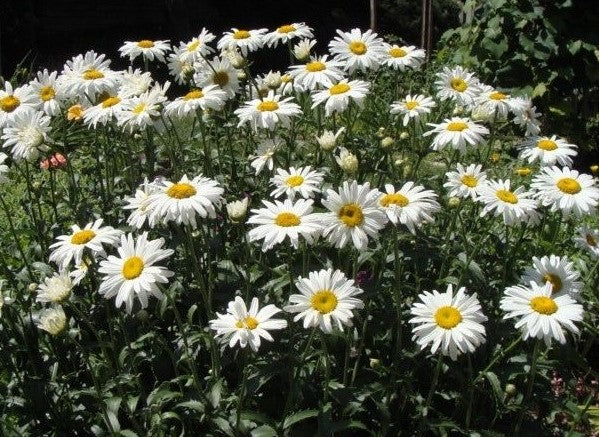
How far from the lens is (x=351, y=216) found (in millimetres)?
2182

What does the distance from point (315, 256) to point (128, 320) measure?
0.67m

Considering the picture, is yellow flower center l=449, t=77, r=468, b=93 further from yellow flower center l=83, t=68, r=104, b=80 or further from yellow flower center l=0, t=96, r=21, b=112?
yellow flower center l=0, t=96, r=21, b=112

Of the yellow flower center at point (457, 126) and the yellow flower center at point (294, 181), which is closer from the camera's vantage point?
the yellow flower center at point (294, 181)

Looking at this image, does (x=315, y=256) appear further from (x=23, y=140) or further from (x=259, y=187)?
(x=23, y=140)

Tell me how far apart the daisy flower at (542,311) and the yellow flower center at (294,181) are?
74 centimetres

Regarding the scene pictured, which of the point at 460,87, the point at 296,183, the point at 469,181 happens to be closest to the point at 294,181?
the point at 296,183

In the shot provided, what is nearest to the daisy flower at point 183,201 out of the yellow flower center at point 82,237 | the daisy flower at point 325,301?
the yellow flower center at point 82,237

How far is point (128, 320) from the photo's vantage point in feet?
9.11

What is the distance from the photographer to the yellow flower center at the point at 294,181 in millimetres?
2562

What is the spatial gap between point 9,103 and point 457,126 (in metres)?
1.59

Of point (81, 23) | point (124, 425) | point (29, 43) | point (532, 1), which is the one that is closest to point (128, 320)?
point (124, 425)

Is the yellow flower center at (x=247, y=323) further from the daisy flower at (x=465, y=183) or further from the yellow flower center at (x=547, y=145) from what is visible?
the yellow flower center at (x=547, y=145)

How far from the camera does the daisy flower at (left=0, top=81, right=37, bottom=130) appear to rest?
2.88 metres

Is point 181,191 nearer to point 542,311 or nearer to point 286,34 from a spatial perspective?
point 542,311
